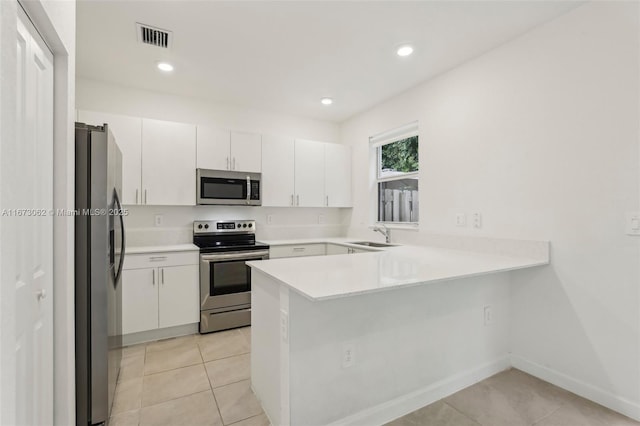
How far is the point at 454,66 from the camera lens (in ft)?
9.44

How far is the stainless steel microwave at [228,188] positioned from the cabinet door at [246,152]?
0.27 feet

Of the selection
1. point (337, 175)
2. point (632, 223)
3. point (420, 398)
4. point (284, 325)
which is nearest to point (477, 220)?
point (632, 223)

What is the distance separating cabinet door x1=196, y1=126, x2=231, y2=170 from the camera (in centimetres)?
344

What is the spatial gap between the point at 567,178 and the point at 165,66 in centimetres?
343

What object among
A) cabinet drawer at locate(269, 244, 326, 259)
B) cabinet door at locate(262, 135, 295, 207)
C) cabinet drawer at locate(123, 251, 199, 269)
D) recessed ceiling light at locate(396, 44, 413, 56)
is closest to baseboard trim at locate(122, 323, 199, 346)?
cabinet drawer at locate(123, 251, 199, 269)

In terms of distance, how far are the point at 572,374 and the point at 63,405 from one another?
303 centimetres

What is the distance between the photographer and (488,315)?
235 centimetres

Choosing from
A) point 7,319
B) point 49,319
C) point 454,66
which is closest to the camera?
point 7,319

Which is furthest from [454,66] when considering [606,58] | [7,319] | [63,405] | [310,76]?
[63,405]

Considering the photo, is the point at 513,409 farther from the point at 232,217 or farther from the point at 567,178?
the point at 232,217

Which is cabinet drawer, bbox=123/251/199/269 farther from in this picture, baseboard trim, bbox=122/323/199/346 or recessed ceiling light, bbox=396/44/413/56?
recessed ceiling light, bbox=396/44/413/56

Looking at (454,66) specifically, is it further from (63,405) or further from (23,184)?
(63,405)

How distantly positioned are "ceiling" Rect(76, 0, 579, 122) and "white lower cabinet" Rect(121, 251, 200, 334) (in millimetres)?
1805

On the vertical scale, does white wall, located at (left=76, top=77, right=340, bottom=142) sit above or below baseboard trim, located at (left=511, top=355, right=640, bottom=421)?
above
